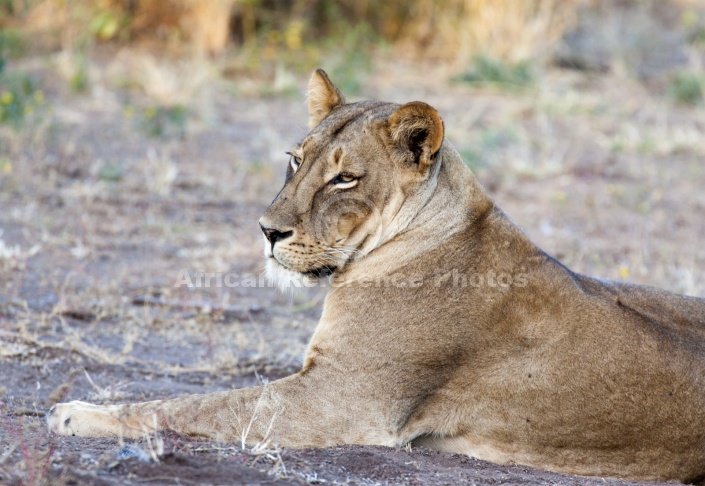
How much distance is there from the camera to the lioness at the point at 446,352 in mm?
4137

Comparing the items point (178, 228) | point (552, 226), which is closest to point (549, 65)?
point (552, 226)

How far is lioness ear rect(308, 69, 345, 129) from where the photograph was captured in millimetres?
5023

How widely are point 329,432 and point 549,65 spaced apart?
12.0m

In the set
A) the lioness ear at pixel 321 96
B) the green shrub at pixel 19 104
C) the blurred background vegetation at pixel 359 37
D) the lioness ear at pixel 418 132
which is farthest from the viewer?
the blurred background vegetation at pixel 359 37

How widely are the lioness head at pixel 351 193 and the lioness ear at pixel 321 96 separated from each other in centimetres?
45

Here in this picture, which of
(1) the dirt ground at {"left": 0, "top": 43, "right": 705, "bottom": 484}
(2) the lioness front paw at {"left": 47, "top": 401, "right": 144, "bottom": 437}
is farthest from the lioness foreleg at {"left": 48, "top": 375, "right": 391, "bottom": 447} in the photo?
(1) the dirt ground at {"left": 0, "top": 43, "right": 705, "bottom": 484}

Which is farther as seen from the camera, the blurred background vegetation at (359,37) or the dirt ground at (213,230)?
the blurred background vegetation at (359,37)

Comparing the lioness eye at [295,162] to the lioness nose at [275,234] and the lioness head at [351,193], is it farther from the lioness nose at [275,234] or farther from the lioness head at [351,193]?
the lioness nose at [275,234]

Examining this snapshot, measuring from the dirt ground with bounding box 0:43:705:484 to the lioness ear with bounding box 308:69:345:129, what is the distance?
1355 mm

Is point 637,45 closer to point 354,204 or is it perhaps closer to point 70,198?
point 70,198

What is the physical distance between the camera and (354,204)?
4.47 metres

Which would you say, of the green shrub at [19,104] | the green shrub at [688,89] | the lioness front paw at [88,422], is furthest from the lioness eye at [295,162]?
the green shrub at [688,89]

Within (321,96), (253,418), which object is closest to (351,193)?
(321,96)

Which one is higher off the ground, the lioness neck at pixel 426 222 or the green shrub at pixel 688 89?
the green shrub at pixel 688 89
